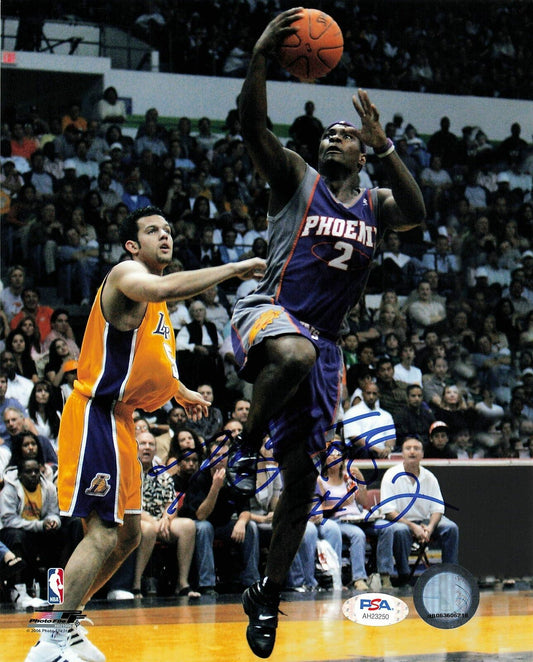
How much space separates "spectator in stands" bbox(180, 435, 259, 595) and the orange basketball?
4.68m

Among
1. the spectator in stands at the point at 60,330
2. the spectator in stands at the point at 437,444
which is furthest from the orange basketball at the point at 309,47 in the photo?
the spectator in stands at the point at 60,330

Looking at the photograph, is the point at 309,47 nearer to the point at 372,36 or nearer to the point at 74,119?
the point at 74,119

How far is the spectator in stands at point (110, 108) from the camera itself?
15.7 metres

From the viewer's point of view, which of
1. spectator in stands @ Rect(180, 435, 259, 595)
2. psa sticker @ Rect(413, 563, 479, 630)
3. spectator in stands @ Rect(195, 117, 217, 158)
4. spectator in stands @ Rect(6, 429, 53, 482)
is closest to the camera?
psa sticker @ Rect(413, 563, 479, 630)

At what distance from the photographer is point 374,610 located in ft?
20.9

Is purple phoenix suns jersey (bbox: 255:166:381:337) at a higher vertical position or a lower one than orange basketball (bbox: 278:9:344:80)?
lower

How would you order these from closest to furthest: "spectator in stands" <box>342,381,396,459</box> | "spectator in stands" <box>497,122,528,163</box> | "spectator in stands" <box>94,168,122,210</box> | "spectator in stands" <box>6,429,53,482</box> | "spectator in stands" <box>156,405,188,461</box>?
"spectator in stands" <box>6,429,53,482</box>, "spectator in stands" <box>156,405,188,461</box>, "spectator in stands" <box>342,381,396,459</box>, "spectator in stands" <box>94,168,122,210</box>, "spectator in stands" <box>497,122,528,163</box>

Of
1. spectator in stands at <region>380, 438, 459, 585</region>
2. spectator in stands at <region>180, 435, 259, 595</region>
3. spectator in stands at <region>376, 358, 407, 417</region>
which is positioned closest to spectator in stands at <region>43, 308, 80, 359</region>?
spectator in stands at <region>180, 435, 259, 595</region>

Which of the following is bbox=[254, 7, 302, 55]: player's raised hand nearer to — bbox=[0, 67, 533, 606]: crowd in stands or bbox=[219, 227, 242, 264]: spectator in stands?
bbox=[0, 67, 533, 606]: crowd in stands

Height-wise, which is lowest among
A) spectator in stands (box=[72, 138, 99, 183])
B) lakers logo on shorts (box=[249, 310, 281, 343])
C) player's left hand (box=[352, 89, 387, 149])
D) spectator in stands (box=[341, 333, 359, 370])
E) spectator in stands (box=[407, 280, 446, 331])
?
spectator in stands (box=[341, 333, 359, 370])

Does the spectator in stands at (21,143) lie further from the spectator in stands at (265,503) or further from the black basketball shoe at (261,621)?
the black basketball shoe at (261,621)

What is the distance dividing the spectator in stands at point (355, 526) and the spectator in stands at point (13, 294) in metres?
4.01

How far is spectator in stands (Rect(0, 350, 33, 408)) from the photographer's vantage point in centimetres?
1012

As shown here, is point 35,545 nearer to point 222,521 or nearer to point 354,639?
point 222,521
